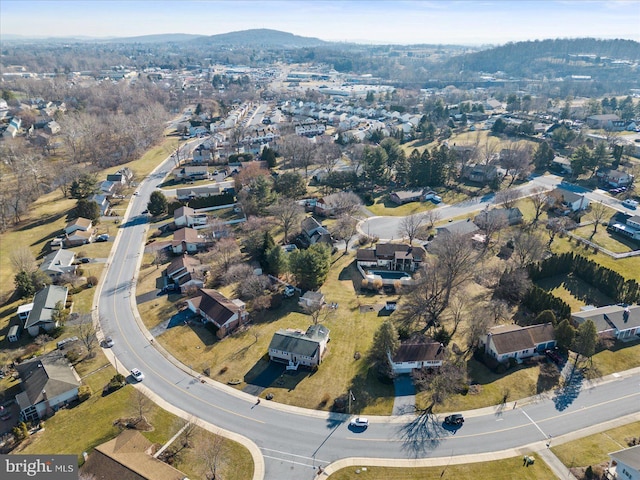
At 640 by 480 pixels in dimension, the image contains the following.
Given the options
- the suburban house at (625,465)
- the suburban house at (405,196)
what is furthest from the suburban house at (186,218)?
the suburban house at (625,465)

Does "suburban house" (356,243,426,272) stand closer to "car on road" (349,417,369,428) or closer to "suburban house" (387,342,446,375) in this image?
"suburban house" (387,342,446,375)

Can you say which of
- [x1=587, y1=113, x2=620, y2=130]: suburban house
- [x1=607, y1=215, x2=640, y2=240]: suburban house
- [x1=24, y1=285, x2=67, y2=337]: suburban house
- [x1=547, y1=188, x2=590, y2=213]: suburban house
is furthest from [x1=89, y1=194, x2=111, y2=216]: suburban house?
[x1=587, y1=113, x2=620, y2=130]: suburban house

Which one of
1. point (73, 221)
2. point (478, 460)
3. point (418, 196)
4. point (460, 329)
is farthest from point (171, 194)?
point (478, 460)

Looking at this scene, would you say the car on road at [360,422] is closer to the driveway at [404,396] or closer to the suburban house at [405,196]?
A: the driveway at [404,396]

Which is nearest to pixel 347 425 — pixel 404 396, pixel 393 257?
pixel 404 396

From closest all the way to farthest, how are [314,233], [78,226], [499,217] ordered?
[314,233] < [499,217] < [78,226]

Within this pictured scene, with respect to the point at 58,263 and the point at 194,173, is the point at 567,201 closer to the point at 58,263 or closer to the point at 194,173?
the point at 194,173
